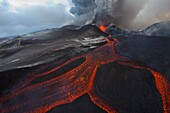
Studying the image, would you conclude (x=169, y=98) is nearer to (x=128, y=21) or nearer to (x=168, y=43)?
(x=168, y=43)

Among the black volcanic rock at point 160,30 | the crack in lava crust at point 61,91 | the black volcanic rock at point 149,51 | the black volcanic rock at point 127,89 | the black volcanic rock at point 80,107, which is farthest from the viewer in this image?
the black volcanic rock at point 160,30

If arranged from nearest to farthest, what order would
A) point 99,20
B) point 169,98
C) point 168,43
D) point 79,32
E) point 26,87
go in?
point 169,98 → point 26,87 → point 168,43 → point 79,32 → point 99,20

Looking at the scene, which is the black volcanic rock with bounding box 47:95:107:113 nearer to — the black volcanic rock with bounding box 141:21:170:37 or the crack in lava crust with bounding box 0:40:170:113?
the crack in lava crust with bounding box 0:40:170:113

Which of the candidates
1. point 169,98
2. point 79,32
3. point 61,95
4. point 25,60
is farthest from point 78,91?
point 79,32

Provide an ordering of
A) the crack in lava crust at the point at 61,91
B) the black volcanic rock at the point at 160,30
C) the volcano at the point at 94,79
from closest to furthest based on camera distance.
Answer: the volcano at the point at 94,79 < the crack in lava crust at the point at 61,91 < the black volcanic rock at the point at 160,30

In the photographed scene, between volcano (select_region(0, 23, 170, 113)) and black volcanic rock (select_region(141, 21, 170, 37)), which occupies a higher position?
black volcanic rock (select_region(141, 21, 170, 37))

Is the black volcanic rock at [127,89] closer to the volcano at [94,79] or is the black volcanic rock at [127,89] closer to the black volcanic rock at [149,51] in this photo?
the volcano at [94,79]

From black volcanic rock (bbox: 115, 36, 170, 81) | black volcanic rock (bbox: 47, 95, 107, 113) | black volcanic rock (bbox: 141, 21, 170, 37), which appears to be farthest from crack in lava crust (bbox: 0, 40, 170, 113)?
black volcanic rock (bbox: 141, 21, 170, 37)

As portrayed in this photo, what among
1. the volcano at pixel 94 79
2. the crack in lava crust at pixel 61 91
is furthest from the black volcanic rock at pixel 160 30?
the crack in lava crust at pixel 61 91
